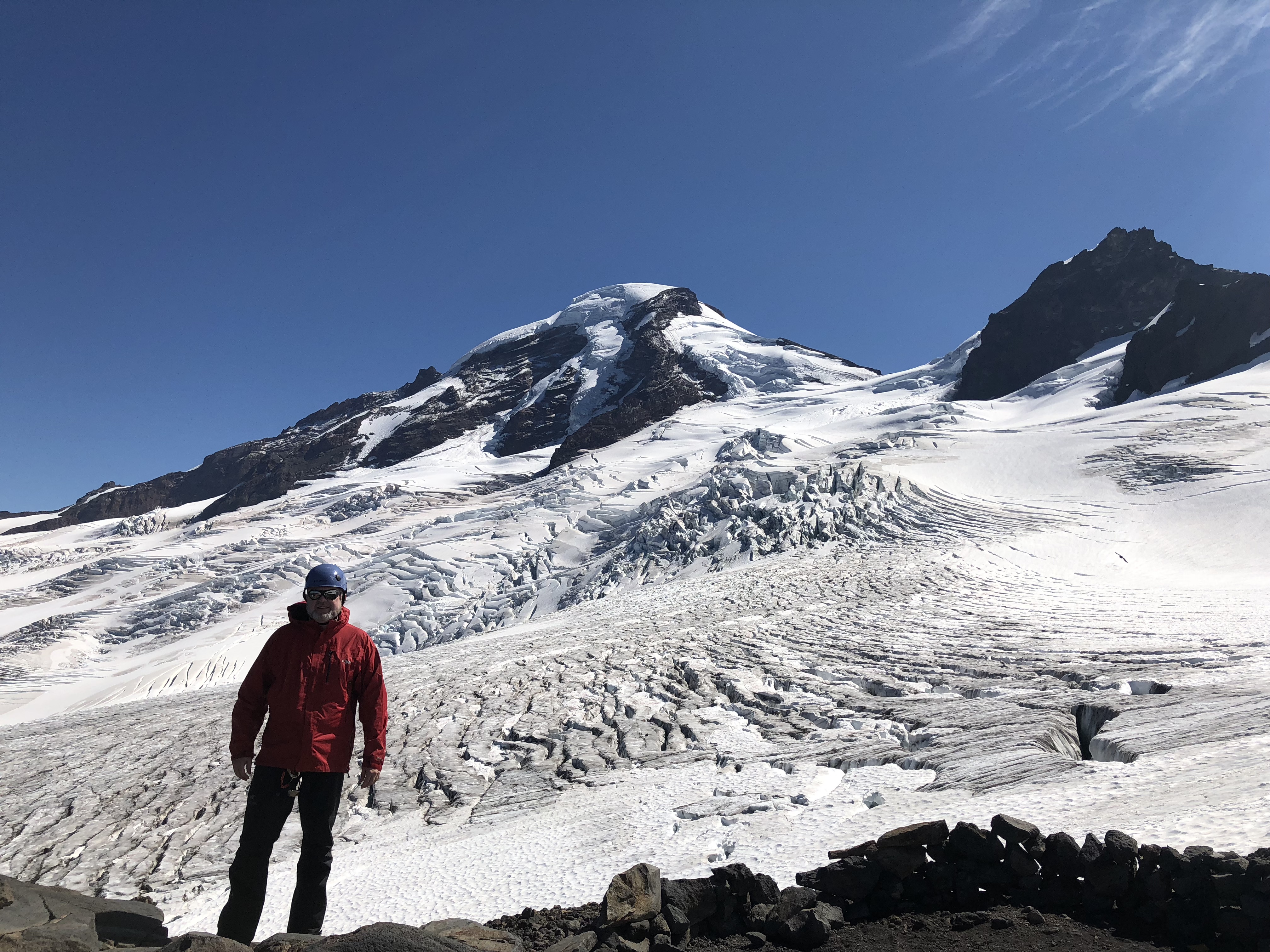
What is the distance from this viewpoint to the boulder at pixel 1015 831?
3713mm

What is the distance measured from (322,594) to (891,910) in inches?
135

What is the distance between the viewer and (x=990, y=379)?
241 ft

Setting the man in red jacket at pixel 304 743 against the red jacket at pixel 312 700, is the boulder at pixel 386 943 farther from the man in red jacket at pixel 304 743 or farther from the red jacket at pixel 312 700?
the red jacket at pixel 312 700

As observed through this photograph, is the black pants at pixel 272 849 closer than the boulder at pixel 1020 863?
No

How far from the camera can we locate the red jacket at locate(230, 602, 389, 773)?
3.97 metres

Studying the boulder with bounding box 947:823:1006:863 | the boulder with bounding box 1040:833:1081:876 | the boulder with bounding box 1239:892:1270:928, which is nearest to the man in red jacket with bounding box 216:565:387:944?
the boulder with bounding box 947:823:1006:863

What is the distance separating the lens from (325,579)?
165 inches

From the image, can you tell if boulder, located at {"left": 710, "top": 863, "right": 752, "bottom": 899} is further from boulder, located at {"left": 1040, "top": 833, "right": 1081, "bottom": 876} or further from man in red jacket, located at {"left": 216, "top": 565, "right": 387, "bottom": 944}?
man in red jacket, located at {"left": 216, "top": 565, "right": 387, "bottom": 944}

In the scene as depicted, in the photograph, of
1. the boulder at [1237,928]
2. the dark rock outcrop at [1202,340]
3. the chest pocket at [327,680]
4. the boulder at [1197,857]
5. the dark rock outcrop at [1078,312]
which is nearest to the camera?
the boulder at [1237,928]

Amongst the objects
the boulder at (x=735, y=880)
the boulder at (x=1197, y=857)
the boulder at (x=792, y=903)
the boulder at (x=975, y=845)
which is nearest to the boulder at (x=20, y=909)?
the boulder at (x=735, y=880)

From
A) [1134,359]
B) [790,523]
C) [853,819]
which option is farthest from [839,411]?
[853,819]

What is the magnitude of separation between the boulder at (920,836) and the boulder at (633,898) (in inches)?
39.6

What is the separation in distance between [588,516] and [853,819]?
1115 inches

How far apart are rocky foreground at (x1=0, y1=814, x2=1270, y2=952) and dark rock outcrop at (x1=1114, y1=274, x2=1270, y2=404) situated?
51.5 metres
